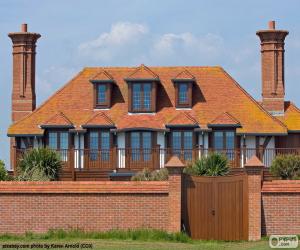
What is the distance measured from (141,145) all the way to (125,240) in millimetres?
21021

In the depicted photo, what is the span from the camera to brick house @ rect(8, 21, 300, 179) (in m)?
60.0

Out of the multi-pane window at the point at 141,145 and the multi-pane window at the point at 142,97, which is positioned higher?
the multi-pane window at the point at 142,97

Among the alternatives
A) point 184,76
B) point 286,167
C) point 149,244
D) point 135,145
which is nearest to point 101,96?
point 135,145

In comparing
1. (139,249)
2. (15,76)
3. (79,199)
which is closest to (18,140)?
(15,76)

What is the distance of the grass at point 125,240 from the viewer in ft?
125

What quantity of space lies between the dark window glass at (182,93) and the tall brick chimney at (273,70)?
4.52 m

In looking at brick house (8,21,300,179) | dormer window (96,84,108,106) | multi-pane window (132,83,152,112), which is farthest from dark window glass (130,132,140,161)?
dormer window (96,84,108,106)

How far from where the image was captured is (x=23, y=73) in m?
65.6

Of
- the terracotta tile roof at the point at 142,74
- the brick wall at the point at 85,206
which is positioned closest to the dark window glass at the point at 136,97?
the terracotta tile roof at the point at 142,74

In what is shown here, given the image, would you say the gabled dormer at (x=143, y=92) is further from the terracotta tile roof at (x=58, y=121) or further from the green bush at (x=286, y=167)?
the green bush at (x=286, y=167)

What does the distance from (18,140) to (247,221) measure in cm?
2408

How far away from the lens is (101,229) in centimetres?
4131

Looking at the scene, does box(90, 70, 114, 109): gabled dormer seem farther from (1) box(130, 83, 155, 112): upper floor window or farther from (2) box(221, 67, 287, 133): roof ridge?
(2) box(221, 67, 287, 133): roof ridge

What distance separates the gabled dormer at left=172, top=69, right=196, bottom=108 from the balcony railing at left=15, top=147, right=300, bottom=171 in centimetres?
437
